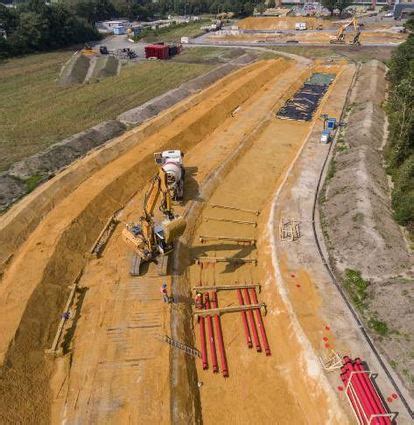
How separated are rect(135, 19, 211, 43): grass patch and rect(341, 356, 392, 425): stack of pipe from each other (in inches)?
3697

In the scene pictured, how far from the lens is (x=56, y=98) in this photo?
47938mm

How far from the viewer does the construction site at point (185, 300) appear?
16312mm

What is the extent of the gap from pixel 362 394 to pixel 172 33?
108 meters

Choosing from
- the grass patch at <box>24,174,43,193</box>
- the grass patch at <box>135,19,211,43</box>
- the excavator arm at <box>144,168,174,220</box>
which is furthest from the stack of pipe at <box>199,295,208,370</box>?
the grass patch at <box>135,19,211,43</box>

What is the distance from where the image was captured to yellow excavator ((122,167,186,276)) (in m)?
20.8

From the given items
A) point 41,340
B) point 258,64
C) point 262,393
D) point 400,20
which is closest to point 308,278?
point 262,393

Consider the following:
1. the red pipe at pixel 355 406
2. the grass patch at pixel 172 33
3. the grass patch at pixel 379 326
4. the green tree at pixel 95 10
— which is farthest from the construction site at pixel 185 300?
the green tree at pixel 95 10

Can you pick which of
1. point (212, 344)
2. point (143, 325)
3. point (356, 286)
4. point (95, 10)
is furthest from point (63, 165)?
point (95, 10)

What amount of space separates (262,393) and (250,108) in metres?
39.1

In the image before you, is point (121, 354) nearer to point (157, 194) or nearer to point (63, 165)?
point (157, 194)

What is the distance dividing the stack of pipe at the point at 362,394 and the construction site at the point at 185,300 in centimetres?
8

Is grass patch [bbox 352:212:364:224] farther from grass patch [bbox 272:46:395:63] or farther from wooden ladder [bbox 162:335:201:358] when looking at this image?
grass patch [bbox 272:46:395:63]

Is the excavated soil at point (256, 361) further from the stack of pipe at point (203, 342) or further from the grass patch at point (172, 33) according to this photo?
the grass patch at point (172, 33)

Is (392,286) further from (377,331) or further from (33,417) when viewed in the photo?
(33,417)
